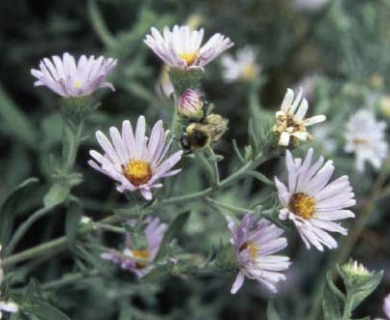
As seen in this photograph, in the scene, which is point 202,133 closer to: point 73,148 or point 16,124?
point 73,148

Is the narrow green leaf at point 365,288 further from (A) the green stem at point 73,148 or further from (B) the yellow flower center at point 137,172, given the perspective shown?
(A) the green stem at point 73,148

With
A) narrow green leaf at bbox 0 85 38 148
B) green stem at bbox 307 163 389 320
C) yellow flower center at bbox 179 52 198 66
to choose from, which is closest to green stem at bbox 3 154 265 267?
yellow flower center at bbox 179 52 198 66

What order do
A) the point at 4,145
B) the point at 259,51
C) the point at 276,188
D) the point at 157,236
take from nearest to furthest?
the point at 276,188, the point at 157,236, the point at 4,145, the point at 259,51

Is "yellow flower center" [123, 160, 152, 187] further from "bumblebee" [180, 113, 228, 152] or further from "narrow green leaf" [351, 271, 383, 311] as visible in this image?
"narrow green leaf" [351, 271, 383, 311]

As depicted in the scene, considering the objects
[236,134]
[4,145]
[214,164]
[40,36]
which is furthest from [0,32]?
[214,164]

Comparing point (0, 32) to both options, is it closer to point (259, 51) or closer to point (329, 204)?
point (259, 51)

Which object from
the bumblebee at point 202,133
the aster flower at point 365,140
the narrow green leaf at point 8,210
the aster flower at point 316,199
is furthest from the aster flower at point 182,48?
the aster flower at point 365,140
